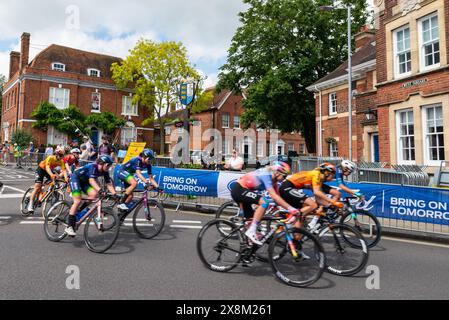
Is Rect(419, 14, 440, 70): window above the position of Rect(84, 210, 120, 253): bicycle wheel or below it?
above

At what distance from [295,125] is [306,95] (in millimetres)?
3007

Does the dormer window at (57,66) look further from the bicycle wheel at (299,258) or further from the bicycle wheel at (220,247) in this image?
the bicycle wheel at (299,258)

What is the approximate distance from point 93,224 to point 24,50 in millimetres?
39071

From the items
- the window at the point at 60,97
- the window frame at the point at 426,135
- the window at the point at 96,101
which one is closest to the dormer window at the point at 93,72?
the window at the point at 96,101

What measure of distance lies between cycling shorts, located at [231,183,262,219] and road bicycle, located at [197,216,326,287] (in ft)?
0.78

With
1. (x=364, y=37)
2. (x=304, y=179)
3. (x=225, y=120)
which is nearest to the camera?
(x=304, y=179)

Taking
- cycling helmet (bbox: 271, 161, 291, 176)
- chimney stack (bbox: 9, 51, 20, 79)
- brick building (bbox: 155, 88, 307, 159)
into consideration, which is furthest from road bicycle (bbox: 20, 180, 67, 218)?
chimney stack (bbox: 9, 51, 20, 79)

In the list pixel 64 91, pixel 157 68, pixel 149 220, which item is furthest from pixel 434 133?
pixel 64 91

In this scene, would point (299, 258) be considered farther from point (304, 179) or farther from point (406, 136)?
point (406, 136)

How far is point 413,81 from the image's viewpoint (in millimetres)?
15281

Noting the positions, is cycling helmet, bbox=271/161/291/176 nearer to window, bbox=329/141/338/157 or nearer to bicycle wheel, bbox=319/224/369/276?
bicycle wheel, bbox=319/224/369/276

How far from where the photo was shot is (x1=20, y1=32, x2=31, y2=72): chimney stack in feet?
122

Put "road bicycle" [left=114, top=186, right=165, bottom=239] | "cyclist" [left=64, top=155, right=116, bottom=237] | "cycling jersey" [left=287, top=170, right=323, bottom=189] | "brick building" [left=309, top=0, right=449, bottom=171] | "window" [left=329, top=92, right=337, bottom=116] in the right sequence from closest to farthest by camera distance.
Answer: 1. "cycling jersey" [left=287, top=170, right=323, bottom=189]
2. "cyclist" [left=64, top=155, right=116, bottom=237]
3. "road bicycle" [left=114, top=186, right=165, bottom=239]
4. "brick building" [left=309, top=0, right=449, bottom=171]
5. "window" [left=329, top=92, right=337, bottom=116]
